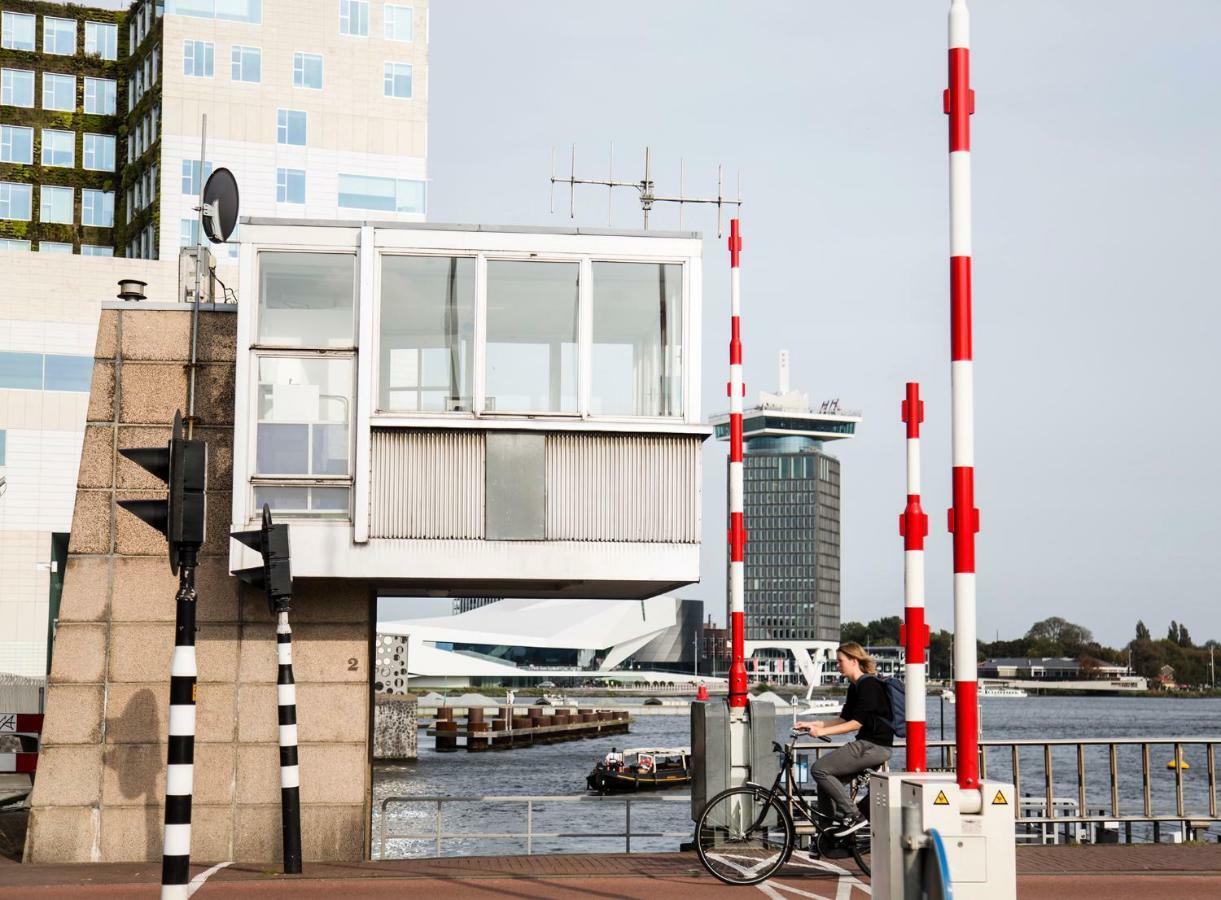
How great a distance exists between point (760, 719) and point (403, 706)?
204ft

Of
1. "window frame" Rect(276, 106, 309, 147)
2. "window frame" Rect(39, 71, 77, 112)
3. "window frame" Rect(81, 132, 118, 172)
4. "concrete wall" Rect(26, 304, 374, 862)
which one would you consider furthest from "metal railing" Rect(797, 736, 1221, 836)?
"window frame" Rect(39, 71, 77, 112)

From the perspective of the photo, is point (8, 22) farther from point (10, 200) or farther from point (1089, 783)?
point (1089, 783)

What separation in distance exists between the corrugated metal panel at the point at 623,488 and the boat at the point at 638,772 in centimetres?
4885

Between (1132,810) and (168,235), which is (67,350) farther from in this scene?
(1132,810)

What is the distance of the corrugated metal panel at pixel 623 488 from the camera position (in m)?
15.6

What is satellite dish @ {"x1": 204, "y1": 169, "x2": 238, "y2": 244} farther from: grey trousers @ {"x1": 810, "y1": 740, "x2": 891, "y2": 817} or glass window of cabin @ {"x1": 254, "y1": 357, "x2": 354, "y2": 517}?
grey trousers @ {"x1": 810, "y1": 740, "x2": 891, "y2": 817}

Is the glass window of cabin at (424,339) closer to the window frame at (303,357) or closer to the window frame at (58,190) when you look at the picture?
the window frame at (303,357)

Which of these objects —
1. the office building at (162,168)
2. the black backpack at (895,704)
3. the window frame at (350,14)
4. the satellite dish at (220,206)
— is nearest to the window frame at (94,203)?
the office building at (162,168)

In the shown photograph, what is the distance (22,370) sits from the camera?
57.2m

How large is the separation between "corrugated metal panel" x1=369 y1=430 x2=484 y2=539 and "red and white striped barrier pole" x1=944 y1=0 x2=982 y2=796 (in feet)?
26.3

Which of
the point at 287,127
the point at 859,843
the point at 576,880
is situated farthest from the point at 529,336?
the point at 287,127

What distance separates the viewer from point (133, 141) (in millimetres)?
66312

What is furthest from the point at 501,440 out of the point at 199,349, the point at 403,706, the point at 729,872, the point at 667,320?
the point at 403,706

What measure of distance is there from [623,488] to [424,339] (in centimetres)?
244
